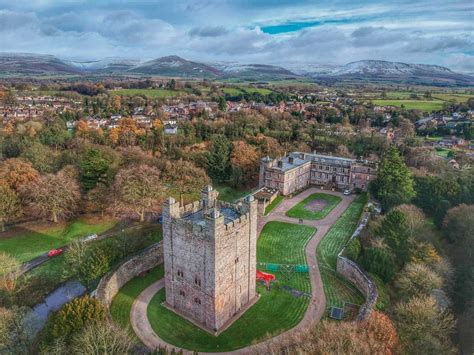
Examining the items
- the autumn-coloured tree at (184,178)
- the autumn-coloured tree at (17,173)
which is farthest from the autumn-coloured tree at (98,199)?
the autumn-coloured tree at (184,178)

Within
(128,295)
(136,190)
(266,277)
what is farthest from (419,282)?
(136,190)

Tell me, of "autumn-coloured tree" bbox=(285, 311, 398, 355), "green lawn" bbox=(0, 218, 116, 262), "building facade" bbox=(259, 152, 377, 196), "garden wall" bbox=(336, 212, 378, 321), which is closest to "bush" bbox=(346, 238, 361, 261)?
"garden wall" bbox=(336, 212, 378, 321)

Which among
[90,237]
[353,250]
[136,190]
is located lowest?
[90,237]

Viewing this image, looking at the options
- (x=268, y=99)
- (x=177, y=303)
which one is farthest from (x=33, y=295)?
(x=268, y=99)

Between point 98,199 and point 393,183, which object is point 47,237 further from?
point 393,183

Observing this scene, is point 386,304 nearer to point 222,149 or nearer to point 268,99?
point 222,149

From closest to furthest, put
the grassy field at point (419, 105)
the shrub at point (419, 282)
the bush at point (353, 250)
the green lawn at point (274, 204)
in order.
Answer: the shrub at point (419, 282) < the bush at point (353, 250) < the green lawn at point (274, 204) < the grassy field at point (419, 105)

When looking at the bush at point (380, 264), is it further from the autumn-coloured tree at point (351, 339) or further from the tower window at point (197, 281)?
the tower window at point (197, 281)
